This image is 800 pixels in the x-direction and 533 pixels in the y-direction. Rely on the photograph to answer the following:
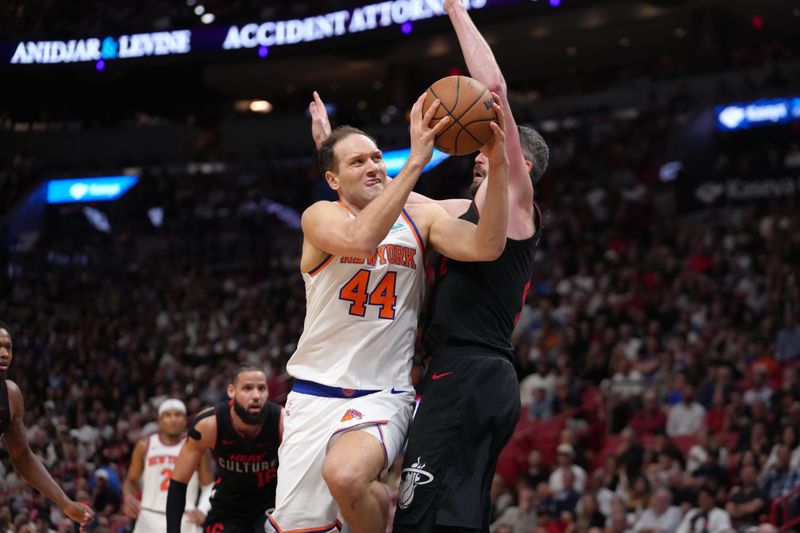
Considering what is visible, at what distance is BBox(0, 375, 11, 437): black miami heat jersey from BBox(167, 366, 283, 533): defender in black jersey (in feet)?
3.77

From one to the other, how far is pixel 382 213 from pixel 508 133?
77 cm

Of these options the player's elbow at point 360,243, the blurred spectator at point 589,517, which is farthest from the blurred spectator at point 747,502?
the player's elbow at point 360,243

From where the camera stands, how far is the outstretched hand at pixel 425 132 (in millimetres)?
4633

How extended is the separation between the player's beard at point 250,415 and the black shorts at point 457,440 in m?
2.17

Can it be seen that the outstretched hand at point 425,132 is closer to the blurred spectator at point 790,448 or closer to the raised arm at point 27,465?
the raised arm at point 27,465

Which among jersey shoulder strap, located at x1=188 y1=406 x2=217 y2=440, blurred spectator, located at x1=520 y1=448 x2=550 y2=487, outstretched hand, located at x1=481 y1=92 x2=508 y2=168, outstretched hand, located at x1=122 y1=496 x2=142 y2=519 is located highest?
outstretched hand, located at x1=481 y1=92 x2=508 y2=168

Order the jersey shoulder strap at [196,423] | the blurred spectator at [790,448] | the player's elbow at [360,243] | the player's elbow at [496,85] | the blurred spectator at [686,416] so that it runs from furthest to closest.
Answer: the blurred spectator at [686,416], the blurred spectator at [790,448], the jersey shoulder strap at [196,423], the player's elbow at [496,85], the player's elbow at [360,243]

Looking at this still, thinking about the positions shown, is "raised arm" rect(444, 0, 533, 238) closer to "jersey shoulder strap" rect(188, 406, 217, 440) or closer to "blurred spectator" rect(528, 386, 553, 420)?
"jersey shoulder strap" rect(188, 406, 217, 440)

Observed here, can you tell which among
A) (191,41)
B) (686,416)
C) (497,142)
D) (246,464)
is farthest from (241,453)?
(191,41)

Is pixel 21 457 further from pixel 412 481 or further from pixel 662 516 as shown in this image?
pixel 662 516

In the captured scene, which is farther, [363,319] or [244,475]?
[244,475]

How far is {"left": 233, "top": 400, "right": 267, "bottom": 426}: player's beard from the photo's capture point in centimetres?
687

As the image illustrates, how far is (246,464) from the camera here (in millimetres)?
6883

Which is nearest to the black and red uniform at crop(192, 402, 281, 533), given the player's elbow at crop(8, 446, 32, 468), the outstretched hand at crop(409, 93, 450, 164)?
the player's elbow at crop(8, 446, 32, 468)
